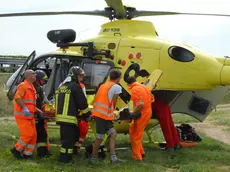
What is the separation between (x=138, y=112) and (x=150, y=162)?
39.8 inches

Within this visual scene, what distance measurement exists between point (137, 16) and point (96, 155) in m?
4.12

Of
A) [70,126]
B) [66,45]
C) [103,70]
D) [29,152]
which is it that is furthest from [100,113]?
[66,45]

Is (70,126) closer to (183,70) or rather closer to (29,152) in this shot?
(29,152)

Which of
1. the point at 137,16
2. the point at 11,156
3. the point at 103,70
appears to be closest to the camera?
the point at 11,156

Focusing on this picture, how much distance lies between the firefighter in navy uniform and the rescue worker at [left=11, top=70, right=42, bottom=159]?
575 mm

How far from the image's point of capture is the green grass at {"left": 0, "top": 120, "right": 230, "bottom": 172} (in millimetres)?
7133

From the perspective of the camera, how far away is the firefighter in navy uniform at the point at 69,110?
7.36m

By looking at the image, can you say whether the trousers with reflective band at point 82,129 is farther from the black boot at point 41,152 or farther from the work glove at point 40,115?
the work glove at point 40,115

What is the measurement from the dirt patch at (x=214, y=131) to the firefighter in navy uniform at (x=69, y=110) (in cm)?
553

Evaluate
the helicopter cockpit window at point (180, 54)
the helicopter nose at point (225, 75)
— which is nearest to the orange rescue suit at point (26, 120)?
the helicopter cockpit window at point (180, 54)

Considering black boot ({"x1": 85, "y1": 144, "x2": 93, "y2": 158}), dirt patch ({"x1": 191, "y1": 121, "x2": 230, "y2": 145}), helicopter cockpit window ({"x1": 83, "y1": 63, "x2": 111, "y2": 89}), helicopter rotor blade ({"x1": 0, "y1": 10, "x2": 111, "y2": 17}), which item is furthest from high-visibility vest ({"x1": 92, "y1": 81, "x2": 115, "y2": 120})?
dirt patch ({"x1": 191, "y1": 121, "x2": 230, "y2": 145})

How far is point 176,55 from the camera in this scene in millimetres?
8930

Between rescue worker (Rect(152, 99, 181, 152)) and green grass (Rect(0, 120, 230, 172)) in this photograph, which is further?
rescue worker (Rect(152, 99, 181, 152))

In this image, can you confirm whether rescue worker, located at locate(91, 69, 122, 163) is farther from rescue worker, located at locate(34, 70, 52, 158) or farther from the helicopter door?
the helicopter door
